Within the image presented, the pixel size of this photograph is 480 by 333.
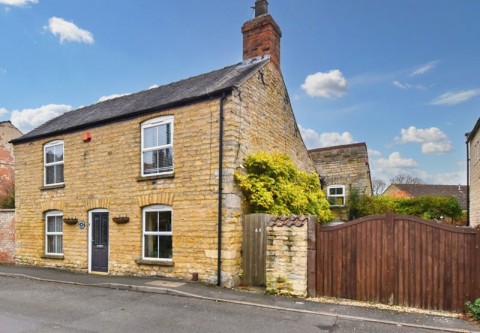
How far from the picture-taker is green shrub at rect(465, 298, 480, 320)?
6637mm

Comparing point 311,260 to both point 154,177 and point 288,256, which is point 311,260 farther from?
point 154,177

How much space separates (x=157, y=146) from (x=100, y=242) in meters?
3.96

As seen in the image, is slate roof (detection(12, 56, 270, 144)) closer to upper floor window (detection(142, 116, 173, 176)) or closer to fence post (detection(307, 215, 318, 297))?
upper floor window (detection(142, 116, 173, 176))

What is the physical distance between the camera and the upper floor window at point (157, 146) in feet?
35.7

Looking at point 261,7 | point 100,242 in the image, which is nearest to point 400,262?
point 100,242

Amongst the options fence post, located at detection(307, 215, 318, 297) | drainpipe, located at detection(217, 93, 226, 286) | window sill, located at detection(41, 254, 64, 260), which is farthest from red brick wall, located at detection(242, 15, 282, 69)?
window sill, located at detection(41, 254, 64, 260)

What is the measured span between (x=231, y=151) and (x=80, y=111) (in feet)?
32.7

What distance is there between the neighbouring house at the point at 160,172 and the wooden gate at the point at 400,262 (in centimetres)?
267

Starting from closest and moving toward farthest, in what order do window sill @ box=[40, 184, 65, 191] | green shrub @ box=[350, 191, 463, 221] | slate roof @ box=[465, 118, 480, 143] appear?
1. window sill @ box=[40, 184, 65, 191]
2. green shrub @ box=[350, 191, 463, 221]
3. slate roof @ box=[465, 118, 480, 143]

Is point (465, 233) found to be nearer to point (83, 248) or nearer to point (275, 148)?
point (275, 148)

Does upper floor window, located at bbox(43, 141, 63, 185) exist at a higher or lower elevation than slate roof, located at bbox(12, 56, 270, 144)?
lower

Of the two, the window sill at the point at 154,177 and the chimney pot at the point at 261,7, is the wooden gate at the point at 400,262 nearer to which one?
the window sill at the point at 154,177

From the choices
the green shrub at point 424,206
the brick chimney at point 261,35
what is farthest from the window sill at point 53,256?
the green shrub at point 424,206

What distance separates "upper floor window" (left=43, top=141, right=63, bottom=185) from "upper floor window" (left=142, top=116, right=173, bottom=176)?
14.3 ft
